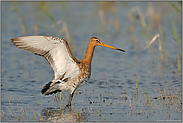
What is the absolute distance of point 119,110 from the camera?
636cm

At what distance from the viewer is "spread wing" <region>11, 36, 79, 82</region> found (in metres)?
6.02

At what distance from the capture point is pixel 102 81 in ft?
28.3

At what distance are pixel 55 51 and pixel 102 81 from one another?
2.71 metres

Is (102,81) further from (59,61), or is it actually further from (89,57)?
(59,61)

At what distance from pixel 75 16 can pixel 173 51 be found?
729 centimetres

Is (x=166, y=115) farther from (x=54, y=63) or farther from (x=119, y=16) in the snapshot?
(x=119, y=16)

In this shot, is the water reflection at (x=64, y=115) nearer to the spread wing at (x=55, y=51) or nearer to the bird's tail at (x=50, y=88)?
the bird's tail at (x=50, y=88)

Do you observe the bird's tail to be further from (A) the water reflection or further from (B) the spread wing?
(A) the water reflection

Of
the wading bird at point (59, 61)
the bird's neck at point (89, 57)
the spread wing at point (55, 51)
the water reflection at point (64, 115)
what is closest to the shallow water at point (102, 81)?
the water reflection at point (64, 115)

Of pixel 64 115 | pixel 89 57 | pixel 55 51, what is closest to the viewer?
pixel 64 115

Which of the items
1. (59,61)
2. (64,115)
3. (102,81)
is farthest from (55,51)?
(102,81)

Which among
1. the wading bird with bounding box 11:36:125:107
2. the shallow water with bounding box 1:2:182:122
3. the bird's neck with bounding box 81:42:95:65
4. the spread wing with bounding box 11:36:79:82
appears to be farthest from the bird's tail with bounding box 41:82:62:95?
the bird's neck with bounding box 81:42:95:65

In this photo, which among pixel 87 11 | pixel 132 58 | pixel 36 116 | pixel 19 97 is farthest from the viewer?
pixel 87 11

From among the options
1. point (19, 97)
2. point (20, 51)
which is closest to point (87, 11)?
point (20, 51)
